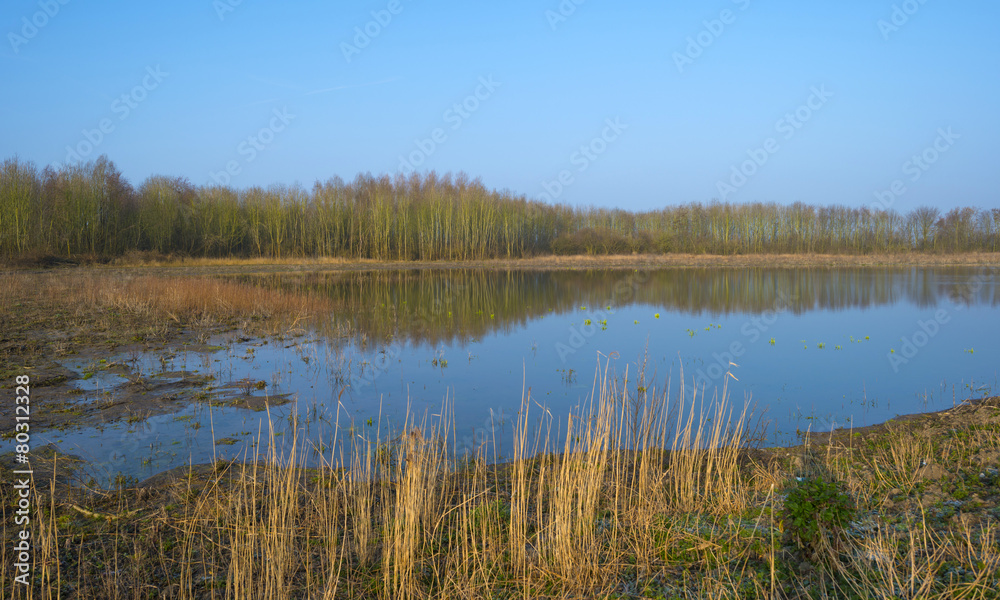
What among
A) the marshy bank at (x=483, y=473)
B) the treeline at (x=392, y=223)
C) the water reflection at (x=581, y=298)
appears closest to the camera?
the marshy bank at (x=483, y=473)

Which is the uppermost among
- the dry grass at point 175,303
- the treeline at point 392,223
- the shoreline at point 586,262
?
the treeline at point 392,223

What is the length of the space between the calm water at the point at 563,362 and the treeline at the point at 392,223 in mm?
29864

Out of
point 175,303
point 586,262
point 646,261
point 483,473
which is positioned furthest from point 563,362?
point 646,261

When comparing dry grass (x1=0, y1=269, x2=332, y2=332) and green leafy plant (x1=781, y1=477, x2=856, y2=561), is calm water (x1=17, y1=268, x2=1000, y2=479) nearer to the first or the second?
dry grass (x1=0, y1=269, x2=332, y2=332)

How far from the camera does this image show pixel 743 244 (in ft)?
200

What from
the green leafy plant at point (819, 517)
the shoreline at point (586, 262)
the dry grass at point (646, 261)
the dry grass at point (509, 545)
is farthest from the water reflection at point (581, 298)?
the dry grass at point (646, 261)

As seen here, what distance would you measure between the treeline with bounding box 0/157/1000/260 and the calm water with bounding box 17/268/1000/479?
2986 cm

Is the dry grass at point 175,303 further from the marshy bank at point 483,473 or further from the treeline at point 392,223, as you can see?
the treeline at point 392,223

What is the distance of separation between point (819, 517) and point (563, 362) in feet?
25.8

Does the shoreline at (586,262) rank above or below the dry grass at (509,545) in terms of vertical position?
above

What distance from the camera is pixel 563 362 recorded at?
36.0 feet

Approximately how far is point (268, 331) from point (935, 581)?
14.0 m

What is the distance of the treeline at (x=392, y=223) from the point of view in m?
38.6

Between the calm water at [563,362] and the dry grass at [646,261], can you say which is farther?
the dry grass at [646,261]
